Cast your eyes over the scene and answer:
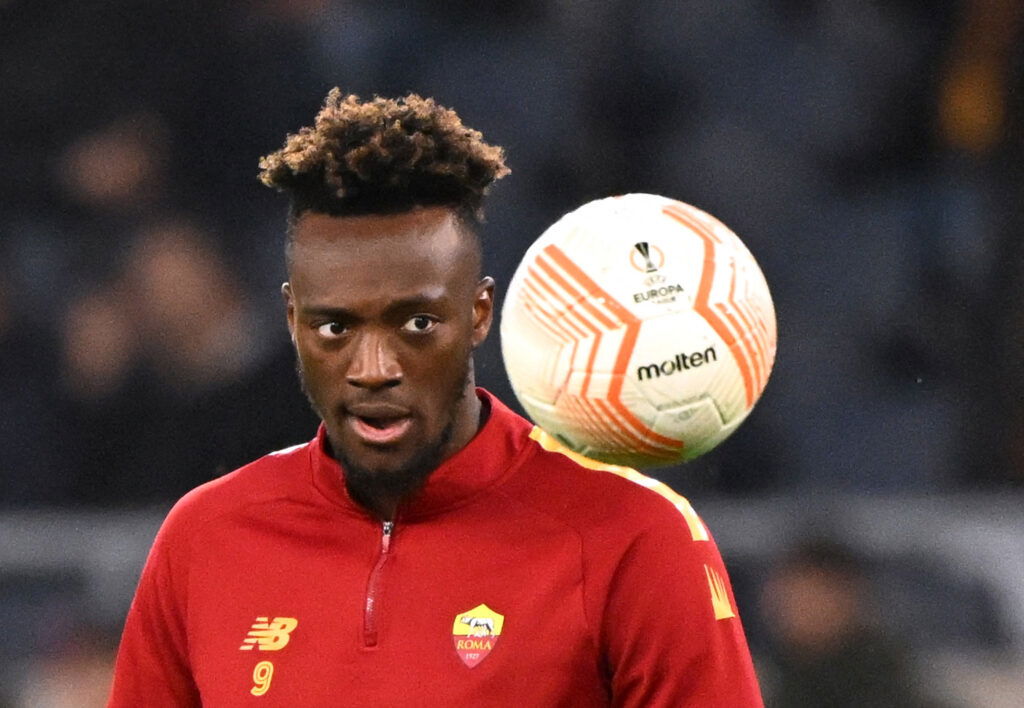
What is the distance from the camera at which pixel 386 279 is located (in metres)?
2.53

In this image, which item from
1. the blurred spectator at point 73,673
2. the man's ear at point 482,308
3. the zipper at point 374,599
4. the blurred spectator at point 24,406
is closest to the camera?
the zipper at point 374,599

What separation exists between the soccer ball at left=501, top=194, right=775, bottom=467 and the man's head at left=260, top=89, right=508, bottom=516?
0.42ft

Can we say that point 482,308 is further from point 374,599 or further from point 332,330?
point 374,599

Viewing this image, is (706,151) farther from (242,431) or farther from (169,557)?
(169,557)

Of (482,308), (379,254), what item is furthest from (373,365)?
(482,308)

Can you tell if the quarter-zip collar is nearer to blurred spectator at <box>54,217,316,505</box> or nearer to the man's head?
the man's head

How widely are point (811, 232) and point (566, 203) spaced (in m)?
0.81

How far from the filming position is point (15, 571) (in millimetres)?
5074

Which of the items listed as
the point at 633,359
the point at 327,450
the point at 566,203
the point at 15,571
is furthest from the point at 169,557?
the point at 566,203

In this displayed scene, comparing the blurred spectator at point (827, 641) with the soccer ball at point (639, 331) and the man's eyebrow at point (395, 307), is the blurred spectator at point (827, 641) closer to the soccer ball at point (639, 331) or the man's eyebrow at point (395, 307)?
the soccer ball at point (639, 331)

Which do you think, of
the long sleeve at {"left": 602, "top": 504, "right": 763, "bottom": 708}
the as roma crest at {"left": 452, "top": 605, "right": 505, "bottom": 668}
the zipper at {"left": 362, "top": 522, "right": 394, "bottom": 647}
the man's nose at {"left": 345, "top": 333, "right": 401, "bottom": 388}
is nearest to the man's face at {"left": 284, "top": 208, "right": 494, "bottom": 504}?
the man's nose at {"left": 345, "top": 333, "right": 401, "bottom": 388}

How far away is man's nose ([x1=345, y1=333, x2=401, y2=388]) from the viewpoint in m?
2.50

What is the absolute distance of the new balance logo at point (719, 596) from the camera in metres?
2.51

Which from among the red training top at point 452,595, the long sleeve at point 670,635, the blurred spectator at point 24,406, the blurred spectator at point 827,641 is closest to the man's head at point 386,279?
the red training top at point 452,595
